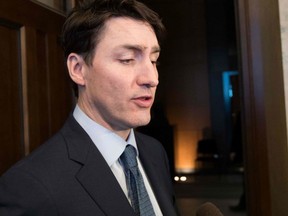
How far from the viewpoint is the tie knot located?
895 mm

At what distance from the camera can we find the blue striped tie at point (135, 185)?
2.81 feet

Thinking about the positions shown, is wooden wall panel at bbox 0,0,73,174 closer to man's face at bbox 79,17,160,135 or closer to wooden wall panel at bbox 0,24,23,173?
wooden wall panel at bbox 0,24,23,173

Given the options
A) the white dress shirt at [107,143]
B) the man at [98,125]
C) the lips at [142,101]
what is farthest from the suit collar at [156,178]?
the lips at [142,101]

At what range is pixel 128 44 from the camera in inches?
32.2

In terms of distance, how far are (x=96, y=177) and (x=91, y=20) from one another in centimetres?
34

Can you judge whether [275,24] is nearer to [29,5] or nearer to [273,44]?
[273,44]

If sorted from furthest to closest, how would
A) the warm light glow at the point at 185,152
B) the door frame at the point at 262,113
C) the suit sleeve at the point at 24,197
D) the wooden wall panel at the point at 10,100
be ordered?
the warm light glow at the point at 185,152
the door frame at the point at 262,113
the wooden wall panel at the point at 10,100
the suit sleeve at the point at 24,197

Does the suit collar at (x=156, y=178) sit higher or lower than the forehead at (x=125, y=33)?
lower

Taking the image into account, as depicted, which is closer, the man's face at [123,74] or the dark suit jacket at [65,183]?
the dark suit jacket at [65,183]

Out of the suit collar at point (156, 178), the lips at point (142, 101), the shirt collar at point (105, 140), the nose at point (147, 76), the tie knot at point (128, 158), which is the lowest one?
the suit collar at point (156, 178)

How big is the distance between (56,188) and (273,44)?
1.17 meters

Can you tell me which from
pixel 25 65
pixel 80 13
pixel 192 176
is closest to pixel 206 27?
pixel 192 176

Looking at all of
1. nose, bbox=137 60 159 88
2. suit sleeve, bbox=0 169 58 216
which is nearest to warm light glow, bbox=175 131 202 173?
nose, bbox=137 60 159 88

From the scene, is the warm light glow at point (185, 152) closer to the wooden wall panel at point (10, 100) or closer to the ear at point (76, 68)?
the wooden wall panel at point (10, 100)
